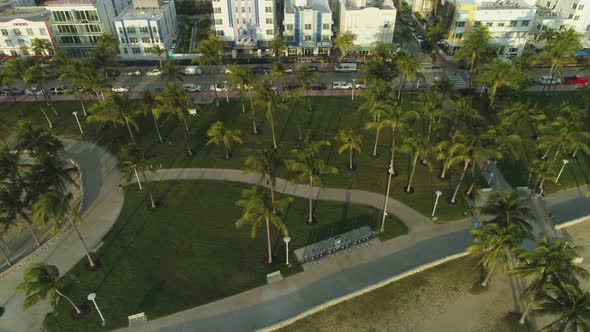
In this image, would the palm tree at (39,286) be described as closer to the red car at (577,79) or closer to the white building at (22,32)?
the white building at (22,32)

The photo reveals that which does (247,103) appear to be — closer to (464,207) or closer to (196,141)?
(196,141)

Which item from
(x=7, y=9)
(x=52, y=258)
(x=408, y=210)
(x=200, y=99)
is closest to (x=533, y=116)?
(x=408, y=210)

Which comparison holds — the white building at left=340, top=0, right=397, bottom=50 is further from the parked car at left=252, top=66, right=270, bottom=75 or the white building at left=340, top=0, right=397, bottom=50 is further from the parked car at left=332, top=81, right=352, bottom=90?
the parked car at left=252, top=66, right=270, bottom=75

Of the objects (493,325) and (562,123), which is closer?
(493,325)

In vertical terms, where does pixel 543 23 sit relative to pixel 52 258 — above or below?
above

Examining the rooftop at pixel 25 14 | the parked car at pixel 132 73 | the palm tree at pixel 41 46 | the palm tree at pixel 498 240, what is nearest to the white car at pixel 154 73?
the parked car at pixel 132 73

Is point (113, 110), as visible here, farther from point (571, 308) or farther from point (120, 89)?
point (571, 308)

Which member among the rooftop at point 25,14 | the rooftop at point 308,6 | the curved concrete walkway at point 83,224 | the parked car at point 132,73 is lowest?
the curved concrete walkway at point 83,224
